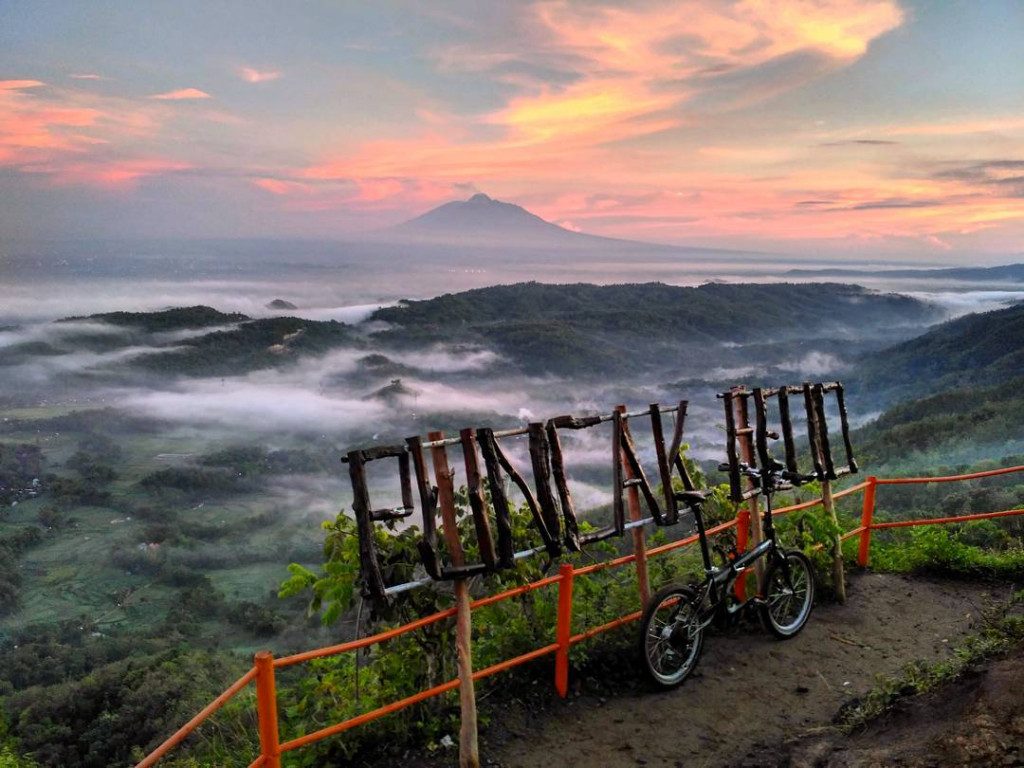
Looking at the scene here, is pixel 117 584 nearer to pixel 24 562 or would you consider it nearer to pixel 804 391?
pixel 24 562

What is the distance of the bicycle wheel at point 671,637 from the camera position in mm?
5238

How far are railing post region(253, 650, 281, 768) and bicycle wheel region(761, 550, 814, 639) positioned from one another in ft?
13.7

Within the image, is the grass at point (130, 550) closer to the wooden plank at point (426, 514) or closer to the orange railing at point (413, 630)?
the orange railing at point (413, 630)

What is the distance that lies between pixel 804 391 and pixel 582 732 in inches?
152

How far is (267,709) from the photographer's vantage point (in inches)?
137

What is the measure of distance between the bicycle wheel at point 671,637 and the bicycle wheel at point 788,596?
0.90m

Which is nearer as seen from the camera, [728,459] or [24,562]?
[728,459]

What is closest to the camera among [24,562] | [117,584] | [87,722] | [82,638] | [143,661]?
[87,722]

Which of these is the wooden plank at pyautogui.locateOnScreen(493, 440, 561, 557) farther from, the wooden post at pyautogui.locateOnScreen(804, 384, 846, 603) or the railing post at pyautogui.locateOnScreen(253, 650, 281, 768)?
the wooden post at pyautogui.locateOnScreen(804, 384, 846, 603)

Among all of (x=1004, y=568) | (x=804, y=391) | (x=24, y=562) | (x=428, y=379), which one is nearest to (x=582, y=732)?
(x=804, y=391)

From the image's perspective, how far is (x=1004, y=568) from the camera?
7.79m

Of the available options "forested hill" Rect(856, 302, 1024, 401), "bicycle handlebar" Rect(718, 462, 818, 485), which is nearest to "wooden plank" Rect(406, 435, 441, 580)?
"bicycle handlebar" Rect(718, 462, 818, 485)

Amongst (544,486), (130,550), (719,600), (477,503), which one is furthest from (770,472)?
(130,550)

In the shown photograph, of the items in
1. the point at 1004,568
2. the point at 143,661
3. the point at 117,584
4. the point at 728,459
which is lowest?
the point at 117,584
